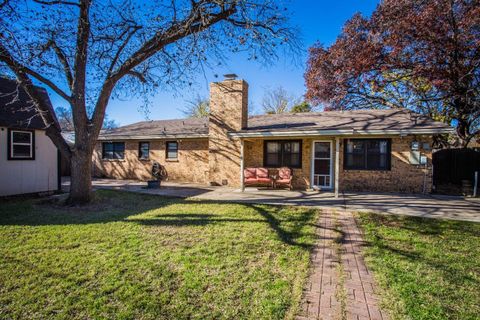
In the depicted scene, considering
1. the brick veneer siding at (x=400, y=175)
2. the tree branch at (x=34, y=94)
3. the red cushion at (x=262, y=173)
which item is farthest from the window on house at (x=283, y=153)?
the tree branch at (x=34, y=94)

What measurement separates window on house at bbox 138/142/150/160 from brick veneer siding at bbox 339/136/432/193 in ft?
38.7

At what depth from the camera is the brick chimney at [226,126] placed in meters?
12.7

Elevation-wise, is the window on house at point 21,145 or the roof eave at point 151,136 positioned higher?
the roof eave at point 151,136

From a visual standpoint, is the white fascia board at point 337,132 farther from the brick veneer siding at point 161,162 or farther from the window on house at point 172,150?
the window on house at point 172,150

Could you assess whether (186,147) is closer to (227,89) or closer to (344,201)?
(227,89)

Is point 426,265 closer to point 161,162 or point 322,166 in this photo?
point 322,166

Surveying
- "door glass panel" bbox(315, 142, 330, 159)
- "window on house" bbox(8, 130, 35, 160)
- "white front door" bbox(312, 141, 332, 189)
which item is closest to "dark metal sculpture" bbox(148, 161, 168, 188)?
"window on house" bbox(8, 130, 35, 160)

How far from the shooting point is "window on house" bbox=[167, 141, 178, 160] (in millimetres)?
15180

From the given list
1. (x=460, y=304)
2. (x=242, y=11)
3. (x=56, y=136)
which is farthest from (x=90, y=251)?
(x=242, y=11)

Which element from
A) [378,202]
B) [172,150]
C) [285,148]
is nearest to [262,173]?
[285,148]

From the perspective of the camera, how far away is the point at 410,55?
12.5 m

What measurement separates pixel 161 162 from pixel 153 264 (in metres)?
12.0

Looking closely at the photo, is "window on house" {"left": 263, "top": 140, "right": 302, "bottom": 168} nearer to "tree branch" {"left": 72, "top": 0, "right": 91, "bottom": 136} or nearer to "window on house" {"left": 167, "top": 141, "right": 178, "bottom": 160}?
"window on house" {"left": 167, "top": 141, "right": 178, "bottom": 160}

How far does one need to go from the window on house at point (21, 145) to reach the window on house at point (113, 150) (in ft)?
21.3
